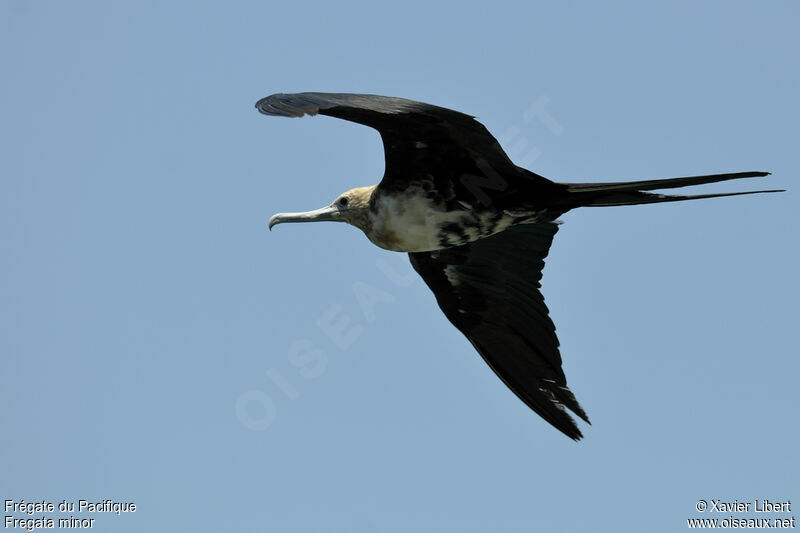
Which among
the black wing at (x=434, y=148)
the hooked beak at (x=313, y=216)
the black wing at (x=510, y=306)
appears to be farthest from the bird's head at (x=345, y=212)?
the black wing at (x=510, y=306)

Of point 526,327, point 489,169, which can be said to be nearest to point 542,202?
point 489,169

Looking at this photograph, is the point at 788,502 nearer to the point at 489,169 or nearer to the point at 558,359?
the point at 558,359

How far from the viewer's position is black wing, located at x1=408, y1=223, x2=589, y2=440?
293 inches

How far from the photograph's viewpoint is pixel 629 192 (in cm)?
607

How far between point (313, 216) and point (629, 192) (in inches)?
85.7

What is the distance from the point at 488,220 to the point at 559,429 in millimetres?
1569

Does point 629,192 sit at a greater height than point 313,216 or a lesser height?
lesser

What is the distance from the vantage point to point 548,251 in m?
7.50

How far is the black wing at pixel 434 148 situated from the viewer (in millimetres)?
5293

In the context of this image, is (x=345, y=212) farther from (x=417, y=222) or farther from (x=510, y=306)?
(x=510, y=306)

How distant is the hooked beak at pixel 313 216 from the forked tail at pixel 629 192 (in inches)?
65.7

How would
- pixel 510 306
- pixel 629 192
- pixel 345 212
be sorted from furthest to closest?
pixel 510 306
pixel 345 212
pixel 629 192

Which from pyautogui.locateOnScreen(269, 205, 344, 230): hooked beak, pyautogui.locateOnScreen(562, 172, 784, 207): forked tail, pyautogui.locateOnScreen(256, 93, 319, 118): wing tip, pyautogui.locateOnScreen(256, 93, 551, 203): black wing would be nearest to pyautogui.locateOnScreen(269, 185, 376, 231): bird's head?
pyautogui.locateOnScreen(269, 205, 344, 230): hooked beak

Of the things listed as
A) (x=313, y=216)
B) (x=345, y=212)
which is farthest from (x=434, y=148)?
(x=313, y=216)
